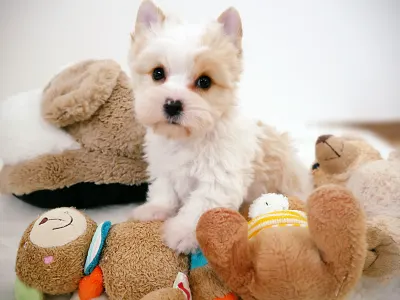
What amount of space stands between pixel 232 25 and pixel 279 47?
1.24 m

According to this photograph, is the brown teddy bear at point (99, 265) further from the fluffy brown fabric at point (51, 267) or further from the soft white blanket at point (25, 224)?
the soft white blanket at point (25, 224)

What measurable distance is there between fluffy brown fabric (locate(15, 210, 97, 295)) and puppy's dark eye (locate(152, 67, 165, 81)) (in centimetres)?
51

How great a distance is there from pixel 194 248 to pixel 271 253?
310 millimetres

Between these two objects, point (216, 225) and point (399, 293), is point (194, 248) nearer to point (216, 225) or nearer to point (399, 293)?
point (216, 225)

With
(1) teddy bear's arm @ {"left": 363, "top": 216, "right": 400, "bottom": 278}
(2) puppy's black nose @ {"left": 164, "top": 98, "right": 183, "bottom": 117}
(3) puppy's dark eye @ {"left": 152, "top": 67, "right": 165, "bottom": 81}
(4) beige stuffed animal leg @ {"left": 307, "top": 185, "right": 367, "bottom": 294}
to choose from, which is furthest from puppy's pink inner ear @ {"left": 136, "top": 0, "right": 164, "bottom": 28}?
(1) teddy bear's arm @ {"left": 363, "top": 216, "right": 400, "bottom": 278}

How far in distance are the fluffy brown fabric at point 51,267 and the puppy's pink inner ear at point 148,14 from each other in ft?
2.24

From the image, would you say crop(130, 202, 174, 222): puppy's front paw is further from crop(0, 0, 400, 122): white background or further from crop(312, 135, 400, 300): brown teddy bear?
crop(0, 0, 400, 122): white background

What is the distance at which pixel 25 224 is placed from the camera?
1.50 meters

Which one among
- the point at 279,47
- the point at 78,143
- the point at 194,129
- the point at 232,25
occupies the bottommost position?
the point at 78,143

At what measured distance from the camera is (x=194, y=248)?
1.13 metres

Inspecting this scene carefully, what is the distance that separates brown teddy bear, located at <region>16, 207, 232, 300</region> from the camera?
100 cm

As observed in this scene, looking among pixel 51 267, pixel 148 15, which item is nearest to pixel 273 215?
pixel 51 267

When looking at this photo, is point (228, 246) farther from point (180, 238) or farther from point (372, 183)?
point (372, 183)

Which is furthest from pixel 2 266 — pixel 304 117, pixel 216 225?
pixel 304 117
